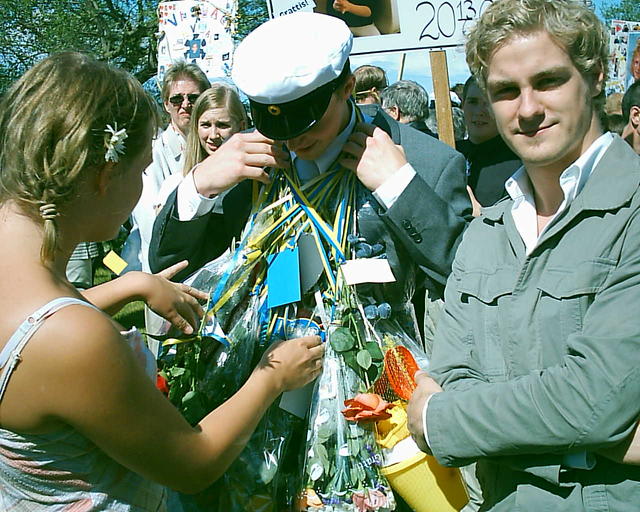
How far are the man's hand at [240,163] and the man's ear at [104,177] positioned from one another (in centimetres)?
65

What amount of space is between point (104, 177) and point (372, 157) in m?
0.77

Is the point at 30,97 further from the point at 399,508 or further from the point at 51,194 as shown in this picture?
the point at 399,508

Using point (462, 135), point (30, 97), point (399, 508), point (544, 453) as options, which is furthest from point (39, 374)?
point (462, 135)

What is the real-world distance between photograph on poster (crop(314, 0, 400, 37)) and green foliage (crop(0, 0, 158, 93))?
1212 cm

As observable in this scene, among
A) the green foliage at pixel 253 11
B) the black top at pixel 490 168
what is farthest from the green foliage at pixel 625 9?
the black top at pixel 490 168

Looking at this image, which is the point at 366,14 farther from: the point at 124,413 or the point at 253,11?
the point at 253,11

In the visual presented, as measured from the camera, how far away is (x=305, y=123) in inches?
74.8

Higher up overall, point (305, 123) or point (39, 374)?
point (305, 123)

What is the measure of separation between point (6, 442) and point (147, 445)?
263 mm

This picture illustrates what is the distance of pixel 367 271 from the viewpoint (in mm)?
1903

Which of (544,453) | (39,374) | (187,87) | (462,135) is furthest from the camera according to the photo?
(462,135)

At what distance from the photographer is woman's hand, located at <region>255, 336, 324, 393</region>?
174 cm

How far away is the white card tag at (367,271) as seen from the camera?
1.89 m

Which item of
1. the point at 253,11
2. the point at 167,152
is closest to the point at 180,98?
the point at 167,152
